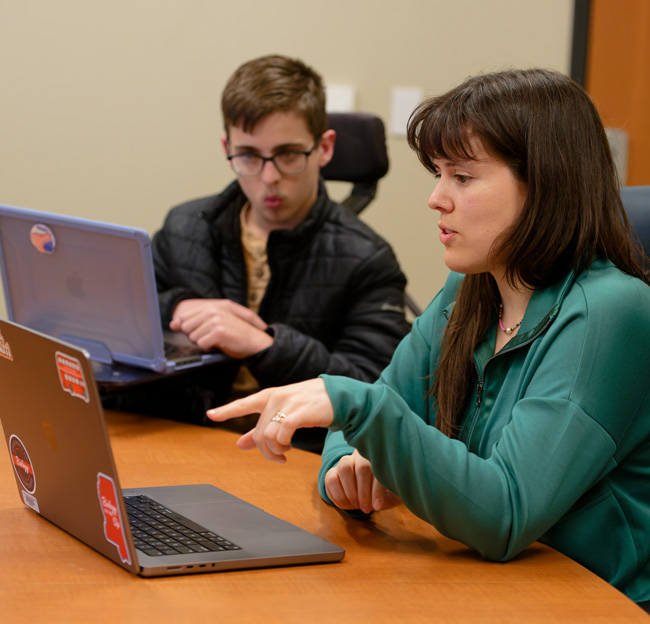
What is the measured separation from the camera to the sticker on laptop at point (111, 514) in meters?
0.86

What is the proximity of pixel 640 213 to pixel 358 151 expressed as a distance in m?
1.00

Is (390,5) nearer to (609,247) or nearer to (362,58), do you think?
(362,58)

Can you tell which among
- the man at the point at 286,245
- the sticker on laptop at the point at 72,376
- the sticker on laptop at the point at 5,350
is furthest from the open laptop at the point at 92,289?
the sticker on laptop at the point at 72,376

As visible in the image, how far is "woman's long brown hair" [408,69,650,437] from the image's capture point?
1030 millimetres

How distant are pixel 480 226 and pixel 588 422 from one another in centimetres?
27

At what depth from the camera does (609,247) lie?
1.07 metres

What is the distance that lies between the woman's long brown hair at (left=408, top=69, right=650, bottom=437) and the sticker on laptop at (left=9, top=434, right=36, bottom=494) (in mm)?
606

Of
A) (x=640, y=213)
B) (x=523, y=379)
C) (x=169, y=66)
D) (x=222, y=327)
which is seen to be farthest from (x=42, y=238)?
(x=169, y=66)

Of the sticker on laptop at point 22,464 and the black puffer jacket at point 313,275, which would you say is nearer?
the sticker on laptop at point 22,464

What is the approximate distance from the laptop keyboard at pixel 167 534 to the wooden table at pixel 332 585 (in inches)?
1.6

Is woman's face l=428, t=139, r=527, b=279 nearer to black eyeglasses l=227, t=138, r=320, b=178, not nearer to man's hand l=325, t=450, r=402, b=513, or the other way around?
man's hand l=325, t=450, r=402, b=513

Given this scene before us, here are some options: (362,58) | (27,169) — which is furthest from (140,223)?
(362,58)

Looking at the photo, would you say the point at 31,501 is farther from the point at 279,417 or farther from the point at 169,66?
the point at 169,66

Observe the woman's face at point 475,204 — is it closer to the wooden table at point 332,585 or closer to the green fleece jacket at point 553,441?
the green fleece jacket at point 553,441
